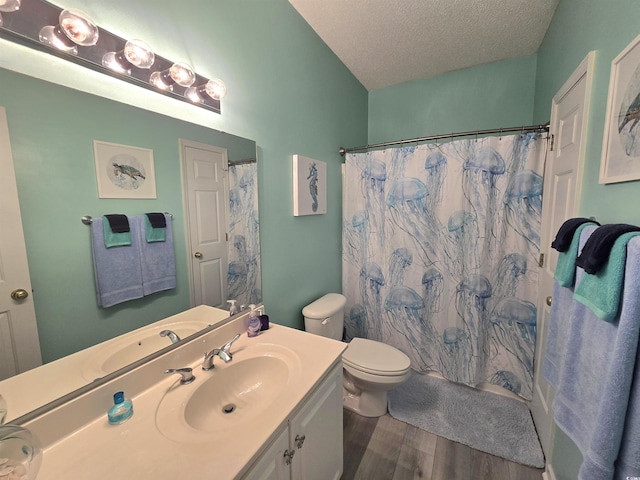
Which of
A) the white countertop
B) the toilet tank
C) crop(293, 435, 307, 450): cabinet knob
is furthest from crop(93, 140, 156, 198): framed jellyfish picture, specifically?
the toilet tank

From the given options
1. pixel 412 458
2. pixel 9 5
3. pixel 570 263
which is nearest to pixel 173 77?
pixel 9 5

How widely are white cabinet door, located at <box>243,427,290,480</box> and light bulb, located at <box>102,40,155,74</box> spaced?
1255 millimetres

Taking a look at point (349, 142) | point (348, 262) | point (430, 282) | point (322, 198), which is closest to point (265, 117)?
point (322, 198)

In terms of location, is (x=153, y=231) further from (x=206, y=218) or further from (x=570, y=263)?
(x=570, y=263)

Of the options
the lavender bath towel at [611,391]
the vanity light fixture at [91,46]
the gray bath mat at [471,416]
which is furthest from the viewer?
the gray bath mat at [471,416]

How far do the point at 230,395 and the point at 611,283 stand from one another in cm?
125

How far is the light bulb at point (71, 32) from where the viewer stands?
72 cm

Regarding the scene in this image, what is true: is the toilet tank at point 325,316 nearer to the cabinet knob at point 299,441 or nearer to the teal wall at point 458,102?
the cabinet knob at point 299,441

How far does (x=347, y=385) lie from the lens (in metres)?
1.92

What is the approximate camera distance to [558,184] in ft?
4.84

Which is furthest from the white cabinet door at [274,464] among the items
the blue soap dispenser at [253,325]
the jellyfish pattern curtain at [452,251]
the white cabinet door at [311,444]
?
the jellyfish pattern curtain at [452,251]

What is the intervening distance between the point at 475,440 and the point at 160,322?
188 cm

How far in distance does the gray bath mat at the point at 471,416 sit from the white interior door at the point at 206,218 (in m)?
1.52

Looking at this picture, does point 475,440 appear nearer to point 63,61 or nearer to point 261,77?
point 261,77
